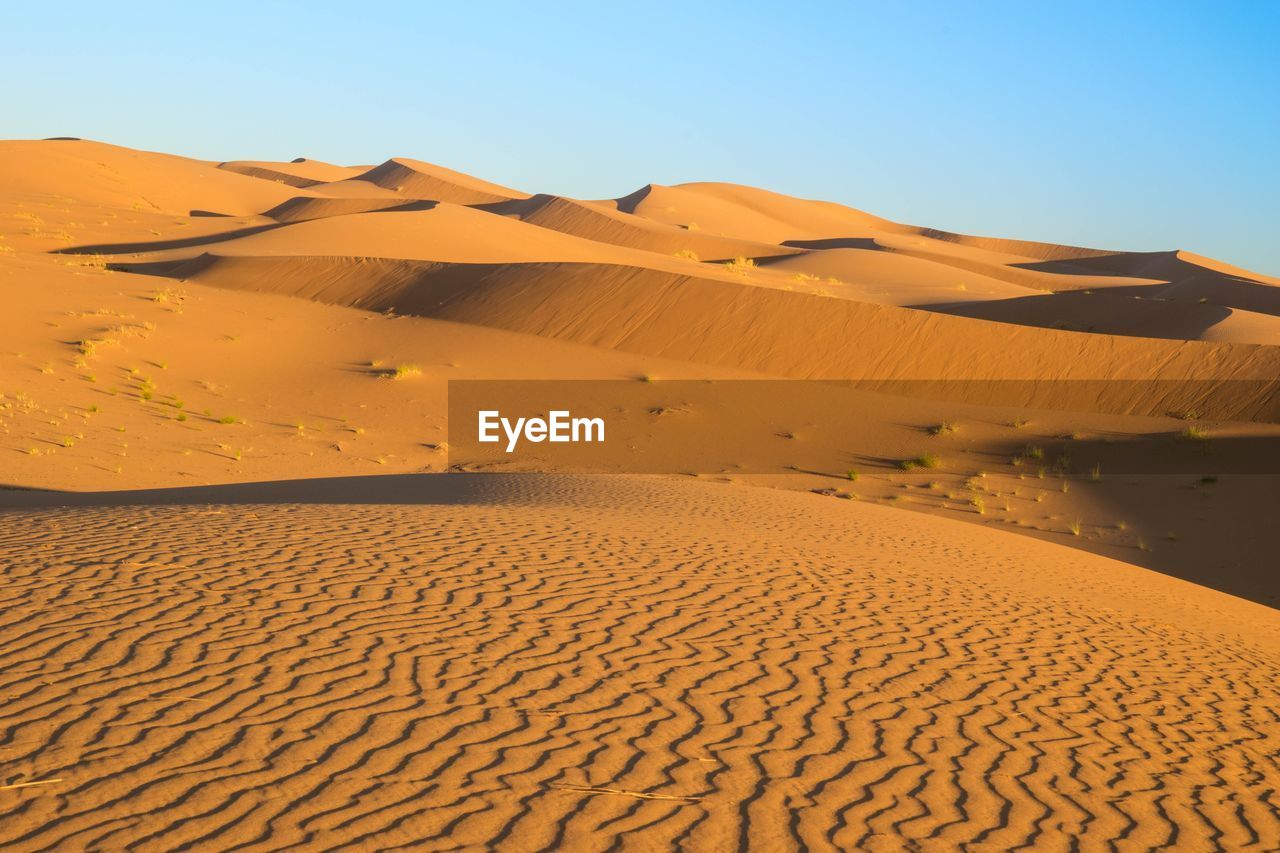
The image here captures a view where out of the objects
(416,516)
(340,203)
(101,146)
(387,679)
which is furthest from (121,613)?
(101,146)

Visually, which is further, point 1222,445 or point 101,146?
point 101,146

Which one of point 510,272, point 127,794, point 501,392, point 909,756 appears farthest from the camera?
point 510,272

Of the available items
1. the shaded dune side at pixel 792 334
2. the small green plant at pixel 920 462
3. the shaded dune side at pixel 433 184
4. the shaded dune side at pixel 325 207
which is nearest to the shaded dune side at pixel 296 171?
the shaded dune side at pixel 433 184

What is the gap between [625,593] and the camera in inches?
323

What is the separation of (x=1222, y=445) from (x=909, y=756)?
18236mm

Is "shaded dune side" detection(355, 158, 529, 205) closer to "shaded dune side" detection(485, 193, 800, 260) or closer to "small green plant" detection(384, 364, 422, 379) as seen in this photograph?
"shaded dune side" detection(485, 193, 800, 260)

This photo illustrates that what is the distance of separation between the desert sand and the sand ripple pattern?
3 centimetres

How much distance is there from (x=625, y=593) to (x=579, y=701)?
2469 mm

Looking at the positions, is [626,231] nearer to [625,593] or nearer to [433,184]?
[433,184]

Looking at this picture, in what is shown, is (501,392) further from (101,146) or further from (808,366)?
(101,146)

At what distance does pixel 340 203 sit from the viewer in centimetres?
6297

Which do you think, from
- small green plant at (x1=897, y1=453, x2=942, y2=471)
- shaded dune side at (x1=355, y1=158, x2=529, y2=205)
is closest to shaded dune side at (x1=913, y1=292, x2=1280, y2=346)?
small green plant at (x1=897, y1=453, x2=942, y2=471)

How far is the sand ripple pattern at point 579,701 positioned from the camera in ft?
14.5

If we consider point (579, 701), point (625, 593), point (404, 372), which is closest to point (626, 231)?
point (404, 372)
